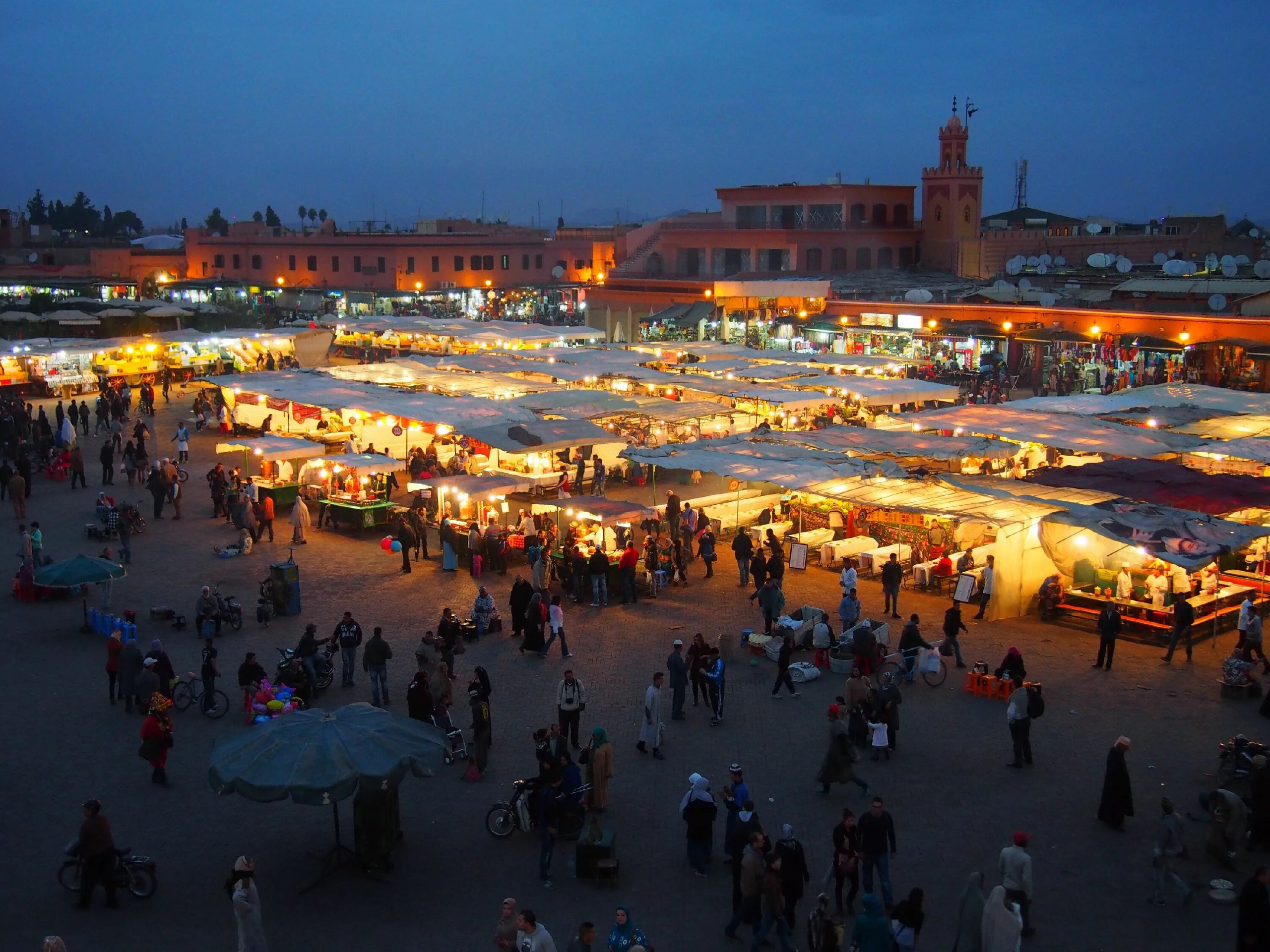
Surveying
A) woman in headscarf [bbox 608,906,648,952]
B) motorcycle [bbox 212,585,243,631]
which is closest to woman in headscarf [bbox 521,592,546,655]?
motorcycle [bbox 212,585,243,631]

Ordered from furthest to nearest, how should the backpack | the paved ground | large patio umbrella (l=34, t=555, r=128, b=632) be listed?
large patio umbrella (l=34, t=555, r=128, b=632) < the backpack < the paved ground

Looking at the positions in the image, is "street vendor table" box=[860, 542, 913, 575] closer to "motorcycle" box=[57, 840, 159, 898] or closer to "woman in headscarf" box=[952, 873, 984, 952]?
"woman in headscarf" box=[952, 873, 984, 952]

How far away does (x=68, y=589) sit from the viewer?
645 inches

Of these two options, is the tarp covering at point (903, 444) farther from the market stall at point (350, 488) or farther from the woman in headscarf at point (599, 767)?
the woman in headscarf at point (599, 767)

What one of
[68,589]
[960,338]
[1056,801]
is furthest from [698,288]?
[1056,801]

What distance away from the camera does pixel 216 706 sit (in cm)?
1241

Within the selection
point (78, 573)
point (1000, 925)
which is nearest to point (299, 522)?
point (78, 573)

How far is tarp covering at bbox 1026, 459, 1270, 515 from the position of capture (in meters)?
16.4

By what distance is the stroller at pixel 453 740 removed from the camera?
11.3 metres

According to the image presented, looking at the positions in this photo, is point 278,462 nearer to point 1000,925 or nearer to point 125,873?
point 125,873

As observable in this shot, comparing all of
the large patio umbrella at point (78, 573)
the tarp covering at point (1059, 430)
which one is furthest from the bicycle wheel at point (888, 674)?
the large patio umbrella at point (78, 573)

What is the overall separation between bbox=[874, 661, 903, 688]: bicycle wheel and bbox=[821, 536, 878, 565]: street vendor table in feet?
15.1

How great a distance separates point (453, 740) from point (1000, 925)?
5.56m

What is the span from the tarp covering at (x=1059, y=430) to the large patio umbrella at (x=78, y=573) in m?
14.4
